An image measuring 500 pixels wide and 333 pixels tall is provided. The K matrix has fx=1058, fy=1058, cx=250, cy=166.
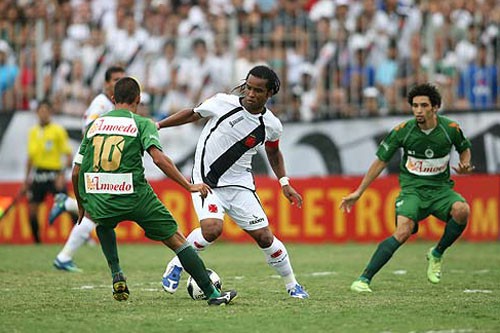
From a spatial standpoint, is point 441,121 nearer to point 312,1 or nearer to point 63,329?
point 63,329

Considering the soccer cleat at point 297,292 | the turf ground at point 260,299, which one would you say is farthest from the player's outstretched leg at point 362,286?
the soccer cleat at point 297,292

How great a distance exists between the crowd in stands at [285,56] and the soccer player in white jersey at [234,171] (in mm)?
9850

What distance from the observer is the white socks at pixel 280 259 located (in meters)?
11.0

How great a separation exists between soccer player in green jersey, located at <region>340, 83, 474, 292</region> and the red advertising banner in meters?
7.53

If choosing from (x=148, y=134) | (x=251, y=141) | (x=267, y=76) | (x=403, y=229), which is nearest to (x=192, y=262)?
(x=148, y=134)

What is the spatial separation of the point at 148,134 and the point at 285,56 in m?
11.3

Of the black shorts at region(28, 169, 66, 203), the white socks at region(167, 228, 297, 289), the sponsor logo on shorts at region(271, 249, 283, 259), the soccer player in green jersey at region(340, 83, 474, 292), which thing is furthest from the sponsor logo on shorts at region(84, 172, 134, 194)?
the black shorts at region(28, 169, 66, 203)

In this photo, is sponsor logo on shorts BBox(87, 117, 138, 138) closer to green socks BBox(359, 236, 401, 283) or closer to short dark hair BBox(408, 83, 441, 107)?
green socks BBox(359, 236, 401, 283)

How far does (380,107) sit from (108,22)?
585 cm

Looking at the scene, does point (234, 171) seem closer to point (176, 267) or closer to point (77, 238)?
point (176, 267)

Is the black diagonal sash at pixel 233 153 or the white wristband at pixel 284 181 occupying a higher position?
the black diagonal sash at pixel 233 153

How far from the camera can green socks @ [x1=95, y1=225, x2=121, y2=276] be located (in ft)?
33.6

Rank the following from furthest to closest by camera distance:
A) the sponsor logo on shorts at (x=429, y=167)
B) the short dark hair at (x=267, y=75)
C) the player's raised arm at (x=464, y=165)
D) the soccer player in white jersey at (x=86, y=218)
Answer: the soccer player in white jersey at (x=86, y=218)
the sponsor logo on shorts at (x=429, y=167)
the player's raised arm at (x=464, y=165)
the short dark hair at (x=267, y=75)

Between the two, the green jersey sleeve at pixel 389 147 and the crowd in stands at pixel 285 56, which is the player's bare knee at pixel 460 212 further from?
the crowd in stands at pixel 285 56
